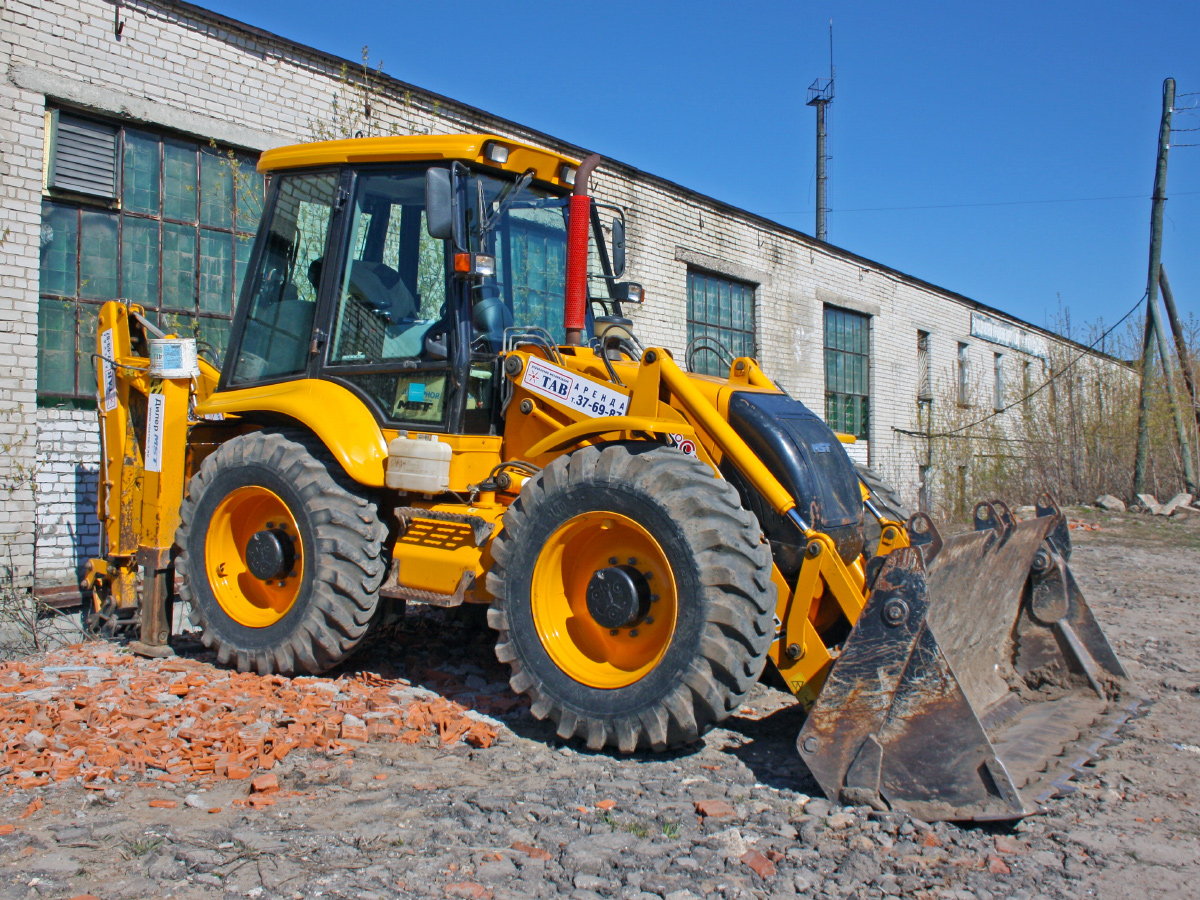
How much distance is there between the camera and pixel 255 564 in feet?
16.7

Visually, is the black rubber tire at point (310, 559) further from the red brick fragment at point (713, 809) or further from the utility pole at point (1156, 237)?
the utility pole at point (1156, 237)

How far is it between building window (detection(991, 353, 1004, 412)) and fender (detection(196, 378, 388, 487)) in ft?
70.3

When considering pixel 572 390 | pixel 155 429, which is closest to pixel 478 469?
pixel 572 390

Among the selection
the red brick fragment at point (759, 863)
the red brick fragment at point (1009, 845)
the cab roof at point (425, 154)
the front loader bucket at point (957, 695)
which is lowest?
the red brick fragment at point (759, 863)

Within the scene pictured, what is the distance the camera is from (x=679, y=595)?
3.66 meters

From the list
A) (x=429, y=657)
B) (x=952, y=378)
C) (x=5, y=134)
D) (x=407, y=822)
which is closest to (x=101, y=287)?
(x=5, y=134)

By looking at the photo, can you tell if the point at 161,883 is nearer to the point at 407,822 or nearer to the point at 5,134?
the point at 407,822

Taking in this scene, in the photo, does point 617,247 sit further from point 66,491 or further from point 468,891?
point 66,491

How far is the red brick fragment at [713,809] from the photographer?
3.25m

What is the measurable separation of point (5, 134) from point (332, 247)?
3446mm

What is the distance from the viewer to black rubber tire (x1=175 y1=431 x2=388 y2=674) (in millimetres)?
4754

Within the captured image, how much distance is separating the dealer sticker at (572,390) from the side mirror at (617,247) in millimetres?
1329

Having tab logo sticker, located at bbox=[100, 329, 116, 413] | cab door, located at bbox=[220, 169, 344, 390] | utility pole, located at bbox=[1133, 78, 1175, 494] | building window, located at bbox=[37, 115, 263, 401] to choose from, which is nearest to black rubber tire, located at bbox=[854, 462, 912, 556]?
cab door, located at bbox=[220, 169, 344, 390]

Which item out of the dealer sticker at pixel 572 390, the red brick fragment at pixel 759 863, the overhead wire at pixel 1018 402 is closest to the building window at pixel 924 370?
the overhead wire at pixel 1018 402
